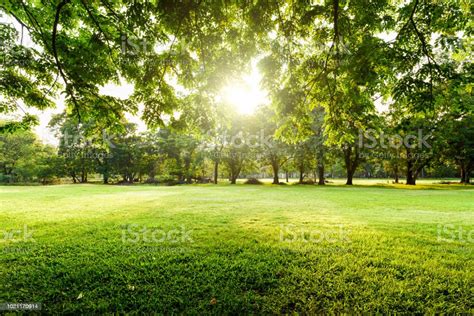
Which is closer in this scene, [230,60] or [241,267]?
[241,267]

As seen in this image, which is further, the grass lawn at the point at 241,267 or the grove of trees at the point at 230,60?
the grove of trees at the point at 230,60

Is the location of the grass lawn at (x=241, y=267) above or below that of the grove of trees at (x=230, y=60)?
below

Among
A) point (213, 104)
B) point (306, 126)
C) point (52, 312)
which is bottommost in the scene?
point (52, 312)

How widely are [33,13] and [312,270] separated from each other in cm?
991

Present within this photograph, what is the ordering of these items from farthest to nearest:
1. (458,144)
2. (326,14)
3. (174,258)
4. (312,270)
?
(458,144) < (326,14) < (174,258) < (312,270)

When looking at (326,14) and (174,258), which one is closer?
(174,258)

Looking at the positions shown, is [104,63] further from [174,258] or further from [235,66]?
[174,258]

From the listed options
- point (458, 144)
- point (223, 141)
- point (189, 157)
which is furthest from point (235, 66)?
point (189, 157)

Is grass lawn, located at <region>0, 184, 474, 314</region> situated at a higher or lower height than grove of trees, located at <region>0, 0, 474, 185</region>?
lower

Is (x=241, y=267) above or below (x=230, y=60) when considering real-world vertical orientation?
below

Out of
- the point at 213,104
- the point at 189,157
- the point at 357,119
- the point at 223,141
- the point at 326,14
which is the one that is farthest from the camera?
the point at 189,157

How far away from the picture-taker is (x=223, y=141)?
38.0 m

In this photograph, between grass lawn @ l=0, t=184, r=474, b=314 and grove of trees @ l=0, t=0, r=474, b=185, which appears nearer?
grass lawn @ l=0, t=184, r=474, b=314

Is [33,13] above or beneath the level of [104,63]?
above
